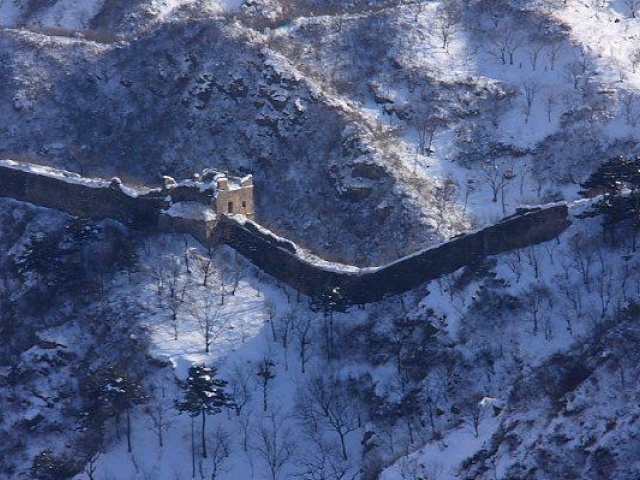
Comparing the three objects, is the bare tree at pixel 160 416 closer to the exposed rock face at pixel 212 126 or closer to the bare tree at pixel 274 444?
the bare tree at pixel 274 444

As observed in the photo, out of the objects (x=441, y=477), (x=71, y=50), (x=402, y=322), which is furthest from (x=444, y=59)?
(x=441, y=477)

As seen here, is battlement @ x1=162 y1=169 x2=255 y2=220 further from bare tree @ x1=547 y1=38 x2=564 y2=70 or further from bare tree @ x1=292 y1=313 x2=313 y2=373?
bare tree @ x1=547 y1=38 x2=564 y2=70

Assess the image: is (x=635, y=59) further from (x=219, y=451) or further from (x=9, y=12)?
(x=9, y=12)

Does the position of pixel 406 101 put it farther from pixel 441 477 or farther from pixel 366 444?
pixel 441 477

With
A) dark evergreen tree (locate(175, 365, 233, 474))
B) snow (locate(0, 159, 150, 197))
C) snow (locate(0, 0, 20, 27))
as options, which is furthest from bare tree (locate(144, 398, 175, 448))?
snow (locate(0, 0, 20, 27))

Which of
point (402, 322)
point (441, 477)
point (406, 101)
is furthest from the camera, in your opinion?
point (406, 101)
